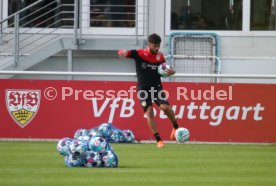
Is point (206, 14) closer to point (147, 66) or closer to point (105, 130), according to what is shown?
point (105, 130)

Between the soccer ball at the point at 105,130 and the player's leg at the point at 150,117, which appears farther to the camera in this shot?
the soccer ball at the point at 105,130

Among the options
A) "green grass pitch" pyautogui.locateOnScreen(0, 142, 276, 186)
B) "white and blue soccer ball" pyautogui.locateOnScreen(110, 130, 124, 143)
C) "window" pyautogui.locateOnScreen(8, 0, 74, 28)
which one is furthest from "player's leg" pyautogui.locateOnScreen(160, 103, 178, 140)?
"window" pyautogui.locateOnScreen(8, 0, 74, 28)

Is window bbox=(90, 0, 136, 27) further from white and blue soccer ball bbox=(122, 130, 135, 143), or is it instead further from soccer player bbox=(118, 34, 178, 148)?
soccer player bbox=(118, 34, 178, 148)

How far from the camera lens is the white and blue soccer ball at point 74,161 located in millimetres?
15391

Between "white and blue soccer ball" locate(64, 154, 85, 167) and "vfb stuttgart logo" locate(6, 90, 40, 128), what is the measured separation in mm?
5842

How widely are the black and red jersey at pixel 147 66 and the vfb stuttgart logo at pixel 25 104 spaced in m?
2.74

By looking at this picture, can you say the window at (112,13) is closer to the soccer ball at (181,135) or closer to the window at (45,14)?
the window at (45,14)

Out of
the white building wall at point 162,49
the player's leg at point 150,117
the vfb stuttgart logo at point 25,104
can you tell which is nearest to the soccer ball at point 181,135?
the player's leg at point 150,117

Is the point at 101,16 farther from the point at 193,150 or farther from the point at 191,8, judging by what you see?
the point at 193,150

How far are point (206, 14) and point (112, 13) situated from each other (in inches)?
95.3

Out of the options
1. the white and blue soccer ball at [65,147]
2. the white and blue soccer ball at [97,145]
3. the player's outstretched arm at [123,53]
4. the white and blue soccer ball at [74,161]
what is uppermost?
the player's outstretched arm at [123,53]

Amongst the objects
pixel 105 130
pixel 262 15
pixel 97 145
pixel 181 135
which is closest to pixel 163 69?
pixel 181 135

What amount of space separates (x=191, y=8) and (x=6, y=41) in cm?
479

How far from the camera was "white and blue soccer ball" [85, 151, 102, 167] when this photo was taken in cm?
1532
